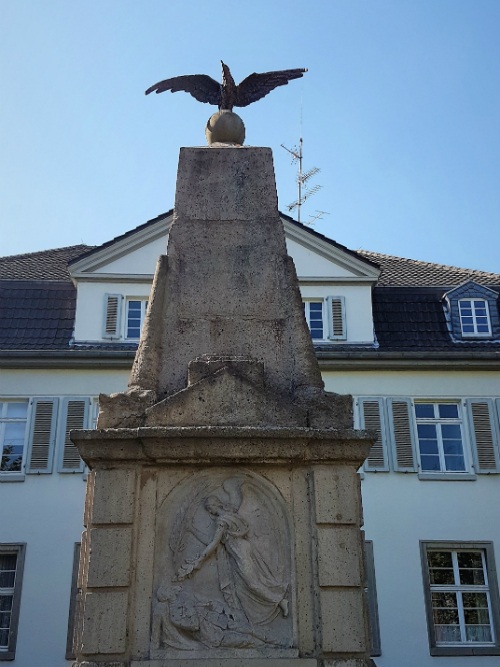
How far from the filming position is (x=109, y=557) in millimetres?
5289

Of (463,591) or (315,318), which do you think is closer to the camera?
(463,591)

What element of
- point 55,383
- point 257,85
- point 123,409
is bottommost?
point 123,409

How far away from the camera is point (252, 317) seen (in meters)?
6.36

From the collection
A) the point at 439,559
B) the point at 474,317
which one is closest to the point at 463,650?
the point at 439,559

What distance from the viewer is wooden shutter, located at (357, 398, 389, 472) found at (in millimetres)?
16094

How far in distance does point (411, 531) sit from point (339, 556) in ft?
35.7

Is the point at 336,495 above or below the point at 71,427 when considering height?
below

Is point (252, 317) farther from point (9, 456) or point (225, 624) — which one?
point (9, 456)

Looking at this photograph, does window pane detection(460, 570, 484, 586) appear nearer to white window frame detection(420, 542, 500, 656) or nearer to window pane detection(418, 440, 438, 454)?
white window frame detection(420, 542, 500, 656)

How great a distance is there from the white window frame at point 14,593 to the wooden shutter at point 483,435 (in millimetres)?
8662

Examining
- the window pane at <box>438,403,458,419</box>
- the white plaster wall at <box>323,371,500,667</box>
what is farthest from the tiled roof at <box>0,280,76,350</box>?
the window pane at <box>438,403,458,419</box>

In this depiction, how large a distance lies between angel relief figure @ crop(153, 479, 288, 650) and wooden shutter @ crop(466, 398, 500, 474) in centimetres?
1169

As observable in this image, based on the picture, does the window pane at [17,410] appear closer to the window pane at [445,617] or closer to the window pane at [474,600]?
the window pane at [445,617]

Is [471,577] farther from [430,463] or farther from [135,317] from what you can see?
[135,317]
